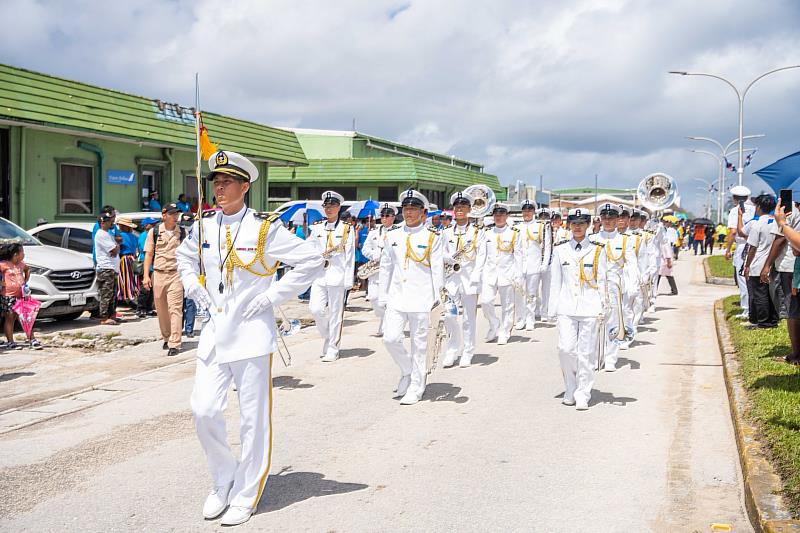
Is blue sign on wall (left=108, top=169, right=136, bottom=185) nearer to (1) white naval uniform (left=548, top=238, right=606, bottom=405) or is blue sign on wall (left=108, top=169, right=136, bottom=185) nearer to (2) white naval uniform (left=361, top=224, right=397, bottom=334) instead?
(2) white naval uniform (left=361, top=224, right=397, bottom=334)

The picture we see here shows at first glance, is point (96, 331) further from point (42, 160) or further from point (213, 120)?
point (213, 120)

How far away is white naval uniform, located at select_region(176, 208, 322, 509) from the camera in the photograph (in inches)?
202

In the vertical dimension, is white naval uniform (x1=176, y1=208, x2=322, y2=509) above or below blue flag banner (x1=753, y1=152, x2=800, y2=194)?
below

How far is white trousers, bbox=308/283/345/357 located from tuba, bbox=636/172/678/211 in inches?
322

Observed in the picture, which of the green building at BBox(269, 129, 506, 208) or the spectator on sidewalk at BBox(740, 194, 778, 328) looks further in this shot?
the green building at BBox(269, 129, 506, 208)

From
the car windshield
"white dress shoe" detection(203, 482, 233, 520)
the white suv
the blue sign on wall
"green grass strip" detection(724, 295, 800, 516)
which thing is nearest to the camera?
"white dress shoe" detection(203, 482, 233, 520)

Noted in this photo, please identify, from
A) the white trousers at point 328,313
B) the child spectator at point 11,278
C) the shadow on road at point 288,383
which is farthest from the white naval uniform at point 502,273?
the child spectator at point 11,278

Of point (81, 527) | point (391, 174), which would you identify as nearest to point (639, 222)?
point (81, 527)

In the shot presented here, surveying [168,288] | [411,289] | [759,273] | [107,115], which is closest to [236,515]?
[411,289]

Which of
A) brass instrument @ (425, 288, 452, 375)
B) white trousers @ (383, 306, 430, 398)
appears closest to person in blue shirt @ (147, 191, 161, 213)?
brass instrument @ (425, 288, 452, 375)

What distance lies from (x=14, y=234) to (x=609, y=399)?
10546 mm

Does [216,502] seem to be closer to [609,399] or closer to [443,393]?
[443,393]

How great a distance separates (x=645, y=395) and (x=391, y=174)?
93.2 ft

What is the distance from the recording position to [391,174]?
36688 mm
